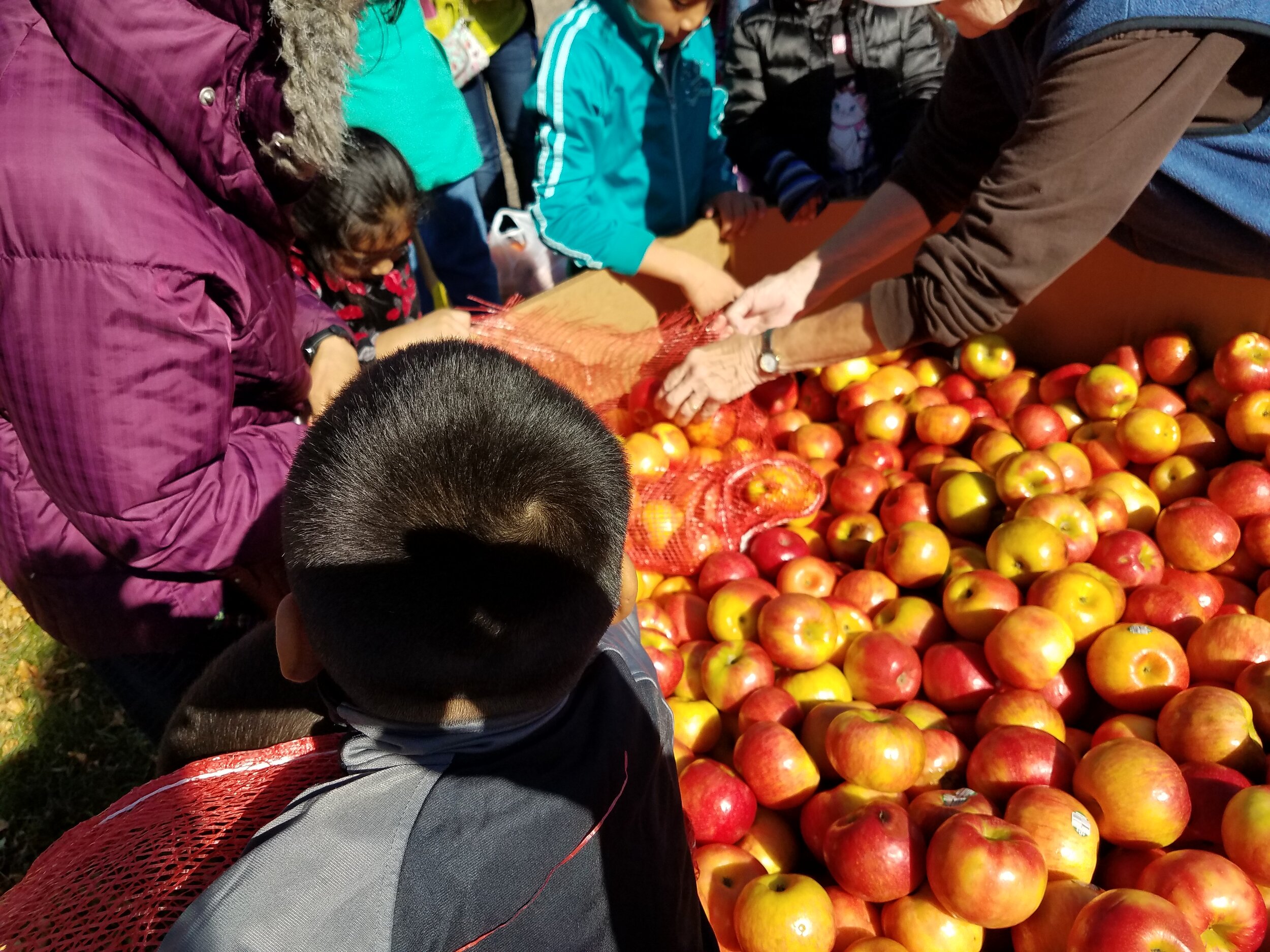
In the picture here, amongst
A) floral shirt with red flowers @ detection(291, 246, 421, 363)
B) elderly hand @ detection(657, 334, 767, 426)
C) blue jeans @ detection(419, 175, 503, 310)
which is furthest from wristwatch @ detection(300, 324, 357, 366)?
blue jeans @ detection(419, 175, 503, 310)

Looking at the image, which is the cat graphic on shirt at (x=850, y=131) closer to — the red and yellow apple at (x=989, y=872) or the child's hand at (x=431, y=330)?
the child's hand at (x=431, y=330)

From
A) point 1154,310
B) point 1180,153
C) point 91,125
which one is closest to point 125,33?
point 91,125

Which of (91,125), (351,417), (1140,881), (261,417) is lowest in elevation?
(1140,881)

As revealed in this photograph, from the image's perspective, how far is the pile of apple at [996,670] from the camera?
1609 millimetres

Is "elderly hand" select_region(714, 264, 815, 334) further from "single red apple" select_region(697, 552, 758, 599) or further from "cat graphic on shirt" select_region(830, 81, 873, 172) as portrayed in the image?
"cat graphic on shirt" select_region(830, 81, 873, 172)

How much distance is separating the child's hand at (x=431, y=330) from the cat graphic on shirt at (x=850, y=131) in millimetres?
1937

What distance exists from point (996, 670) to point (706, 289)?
1639 millimetres

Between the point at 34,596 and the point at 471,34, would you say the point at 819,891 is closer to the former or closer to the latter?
the point at 34,596

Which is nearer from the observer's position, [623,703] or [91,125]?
[623,703]

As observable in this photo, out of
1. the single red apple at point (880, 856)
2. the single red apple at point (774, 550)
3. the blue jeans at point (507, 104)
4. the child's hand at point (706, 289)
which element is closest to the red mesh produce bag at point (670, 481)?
the single red apple at point (774, 550)

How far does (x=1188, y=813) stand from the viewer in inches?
65.1

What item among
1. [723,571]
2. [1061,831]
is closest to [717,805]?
[1061,831]

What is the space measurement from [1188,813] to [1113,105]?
1.44m

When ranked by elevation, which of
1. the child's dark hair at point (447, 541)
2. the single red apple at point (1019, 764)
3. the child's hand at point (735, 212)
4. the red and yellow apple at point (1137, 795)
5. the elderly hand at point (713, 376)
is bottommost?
the single red apple at point (1019, 764)
